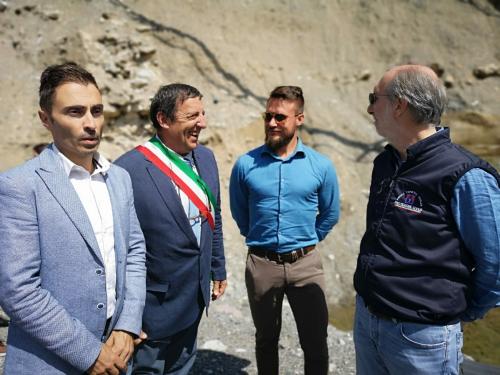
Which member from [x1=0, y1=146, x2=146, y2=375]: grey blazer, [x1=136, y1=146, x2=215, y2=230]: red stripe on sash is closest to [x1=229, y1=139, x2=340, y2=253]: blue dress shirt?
[x1=136, y1=146, x2=215, y2=230]: red stripe on sash

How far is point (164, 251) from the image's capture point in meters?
2.59

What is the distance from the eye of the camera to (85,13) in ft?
30.8

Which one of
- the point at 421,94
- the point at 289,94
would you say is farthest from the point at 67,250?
the point at 289,94

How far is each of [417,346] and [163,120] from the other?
1.97 meters

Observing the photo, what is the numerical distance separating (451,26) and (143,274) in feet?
41.8

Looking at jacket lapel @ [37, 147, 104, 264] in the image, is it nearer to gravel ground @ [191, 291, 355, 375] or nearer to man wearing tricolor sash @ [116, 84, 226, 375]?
man wearing tricolor sash @ [116, 84, 226, 375]

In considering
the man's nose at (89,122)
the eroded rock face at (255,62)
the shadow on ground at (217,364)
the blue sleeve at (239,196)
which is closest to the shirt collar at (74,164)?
the man's nose at (89,122)

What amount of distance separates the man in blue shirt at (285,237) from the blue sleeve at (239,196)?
0.23 feet

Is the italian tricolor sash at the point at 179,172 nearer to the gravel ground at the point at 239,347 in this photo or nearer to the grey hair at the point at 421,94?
the grey hair at the point at 421,94

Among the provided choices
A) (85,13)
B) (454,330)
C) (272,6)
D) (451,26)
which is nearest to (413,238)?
(454,330)

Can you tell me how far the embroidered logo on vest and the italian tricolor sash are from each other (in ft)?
4.10

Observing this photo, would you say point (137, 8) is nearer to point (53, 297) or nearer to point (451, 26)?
point (451, 26)

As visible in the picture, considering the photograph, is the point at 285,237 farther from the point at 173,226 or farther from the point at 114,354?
the point at 114,354

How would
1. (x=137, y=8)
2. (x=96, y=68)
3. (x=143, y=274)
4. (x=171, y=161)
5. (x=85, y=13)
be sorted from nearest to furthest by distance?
(x=143, y=274) → (x=171, y=161) → (x=96, y=68) → (x=85, y=13) → (x=137, y=8)
